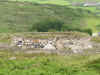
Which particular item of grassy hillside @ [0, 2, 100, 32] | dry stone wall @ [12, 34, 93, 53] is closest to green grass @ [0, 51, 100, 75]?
dry stone wall @ [12, 34, 93, 53]

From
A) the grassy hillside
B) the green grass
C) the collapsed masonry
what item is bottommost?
the green grass

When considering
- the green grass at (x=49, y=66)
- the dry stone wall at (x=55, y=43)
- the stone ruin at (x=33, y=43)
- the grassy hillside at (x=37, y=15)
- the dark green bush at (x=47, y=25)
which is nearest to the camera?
the green grass at (x=49, y=66)

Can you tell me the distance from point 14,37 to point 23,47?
6136 mm

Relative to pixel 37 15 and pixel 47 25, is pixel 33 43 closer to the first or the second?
pixel 47 25

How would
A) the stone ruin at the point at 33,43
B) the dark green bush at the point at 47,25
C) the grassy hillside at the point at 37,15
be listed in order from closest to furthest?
1. the stone ruin at the point at 33,43
2. the dark green bush at the point at 47,25
3. the grassy hillside at the point at 37,15

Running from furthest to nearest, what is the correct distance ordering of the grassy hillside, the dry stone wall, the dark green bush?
the grassy hillside → the dark green bush → the dry stone wall

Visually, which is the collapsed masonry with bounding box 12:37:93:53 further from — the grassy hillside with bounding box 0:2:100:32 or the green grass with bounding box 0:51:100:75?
the grassy hillside with bounding box 0:2:100:32

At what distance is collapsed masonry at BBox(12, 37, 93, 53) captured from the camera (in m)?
34.8

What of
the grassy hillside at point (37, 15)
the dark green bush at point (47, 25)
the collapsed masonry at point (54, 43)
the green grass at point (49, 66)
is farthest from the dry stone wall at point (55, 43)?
the grassy hillside at point (37, 15)

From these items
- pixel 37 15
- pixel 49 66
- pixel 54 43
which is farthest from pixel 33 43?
pixel 37 15

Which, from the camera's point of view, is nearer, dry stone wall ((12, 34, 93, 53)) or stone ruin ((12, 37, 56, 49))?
dry stone wall ((12, 34, 93, 53))

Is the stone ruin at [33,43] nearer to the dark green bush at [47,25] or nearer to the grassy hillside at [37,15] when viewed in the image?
the dark green bush at [47,25]

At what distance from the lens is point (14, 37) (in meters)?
39.8

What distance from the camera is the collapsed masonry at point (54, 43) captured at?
34.8m
